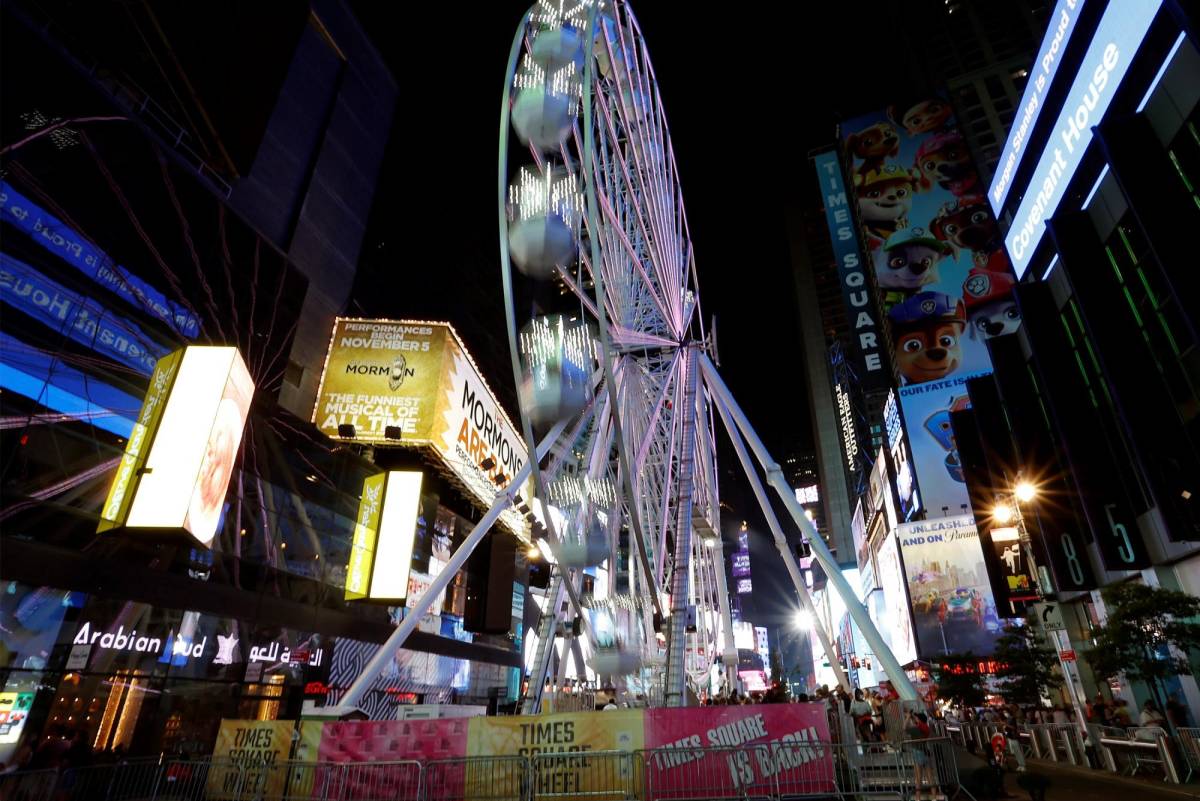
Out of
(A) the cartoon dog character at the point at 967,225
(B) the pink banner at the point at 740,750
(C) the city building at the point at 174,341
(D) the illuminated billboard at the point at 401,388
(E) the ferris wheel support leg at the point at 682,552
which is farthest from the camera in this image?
(A) the cartoon dog character at the point at 967,225

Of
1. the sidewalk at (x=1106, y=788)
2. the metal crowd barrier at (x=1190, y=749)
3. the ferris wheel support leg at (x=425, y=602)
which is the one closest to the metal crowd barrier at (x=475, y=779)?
the ferris wheel support leg at (x=425, y=602)

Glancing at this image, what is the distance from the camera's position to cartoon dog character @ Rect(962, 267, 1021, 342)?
4256cm

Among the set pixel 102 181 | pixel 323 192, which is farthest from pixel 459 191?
Result: pixel 102 181

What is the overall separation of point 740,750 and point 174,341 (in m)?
15.9

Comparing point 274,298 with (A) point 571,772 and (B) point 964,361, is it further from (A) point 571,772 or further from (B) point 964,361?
(B) point 964,361

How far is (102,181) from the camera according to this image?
13.8 metres

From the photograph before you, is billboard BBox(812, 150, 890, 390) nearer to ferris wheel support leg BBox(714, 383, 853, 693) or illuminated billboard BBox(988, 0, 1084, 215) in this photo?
illuminated billboard BBox(988, 0, 1084, 215)

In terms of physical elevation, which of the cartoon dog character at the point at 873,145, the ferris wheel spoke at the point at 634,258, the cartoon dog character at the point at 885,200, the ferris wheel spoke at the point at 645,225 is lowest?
the ferris wheel spoke at the point at 634,258

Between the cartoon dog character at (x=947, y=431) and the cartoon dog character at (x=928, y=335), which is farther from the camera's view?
the cartoon dog character at (x=928, y=335)

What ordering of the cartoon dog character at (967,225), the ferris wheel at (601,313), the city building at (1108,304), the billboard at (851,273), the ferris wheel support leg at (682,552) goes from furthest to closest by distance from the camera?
the billboard at (851,273) < the cartoon dog character at (967,225) < the ferris wheel support leg at (682,552) < the city building at (1108,304) < the ferris wheel at (601,313)

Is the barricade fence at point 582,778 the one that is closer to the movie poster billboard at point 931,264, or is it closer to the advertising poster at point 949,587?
the advertising poster at point 949,587

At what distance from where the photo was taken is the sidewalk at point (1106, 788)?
10664 millimetres

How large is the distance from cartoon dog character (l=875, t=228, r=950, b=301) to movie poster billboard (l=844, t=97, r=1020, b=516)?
0.25 feet

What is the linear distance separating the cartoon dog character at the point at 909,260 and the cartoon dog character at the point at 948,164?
4.77 metres
